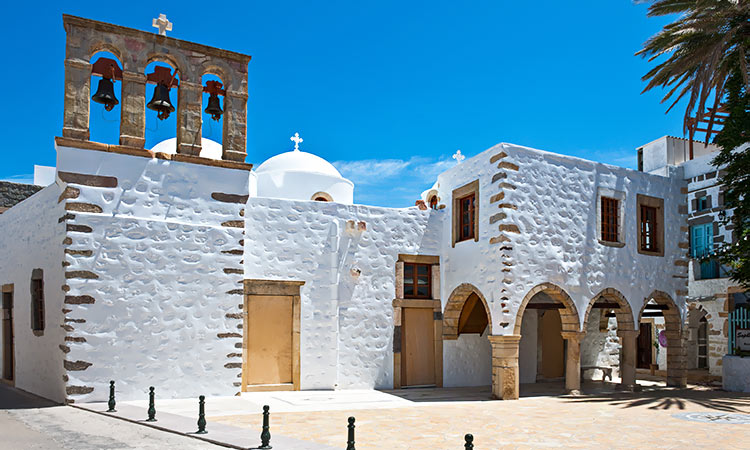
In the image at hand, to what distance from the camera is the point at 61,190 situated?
11531mm

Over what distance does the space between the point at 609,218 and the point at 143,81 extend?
33.8 feet

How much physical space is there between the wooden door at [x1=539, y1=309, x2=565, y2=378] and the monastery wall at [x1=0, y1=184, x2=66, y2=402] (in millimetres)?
11502

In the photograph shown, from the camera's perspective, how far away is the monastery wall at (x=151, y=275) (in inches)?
435

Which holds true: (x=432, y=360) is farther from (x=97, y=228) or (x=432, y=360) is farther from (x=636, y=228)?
(x=97, y=228)

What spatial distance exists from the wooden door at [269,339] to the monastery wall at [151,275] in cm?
122

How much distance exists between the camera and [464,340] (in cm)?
1584

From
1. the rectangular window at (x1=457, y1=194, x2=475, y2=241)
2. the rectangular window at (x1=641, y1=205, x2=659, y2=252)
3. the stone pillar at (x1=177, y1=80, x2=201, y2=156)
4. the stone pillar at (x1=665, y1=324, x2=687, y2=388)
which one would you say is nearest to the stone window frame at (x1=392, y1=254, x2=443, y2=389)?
the rectangular window at (x1=457, y1=194, x2=475, y2=241)

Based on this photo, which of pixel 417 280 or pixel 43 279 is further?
pixel 417 280

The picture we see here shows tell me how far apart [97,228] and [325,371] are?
552 centimetres

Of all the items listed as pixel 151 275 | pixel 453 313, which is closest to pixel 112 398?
pixel 151 275

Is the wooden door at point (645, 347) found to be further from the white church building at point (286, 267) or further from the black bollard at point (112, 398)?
the black bollard at point (112, 398)

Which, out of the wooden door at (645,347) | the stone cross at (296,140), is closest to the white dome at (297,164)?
the stone cross at (296,140)

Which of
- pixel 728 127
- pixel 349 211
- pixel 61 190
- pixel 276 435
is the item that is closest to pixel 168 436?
pixel 276 435

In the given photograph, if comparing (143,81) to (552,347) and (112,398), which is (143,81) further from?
(552,347)
